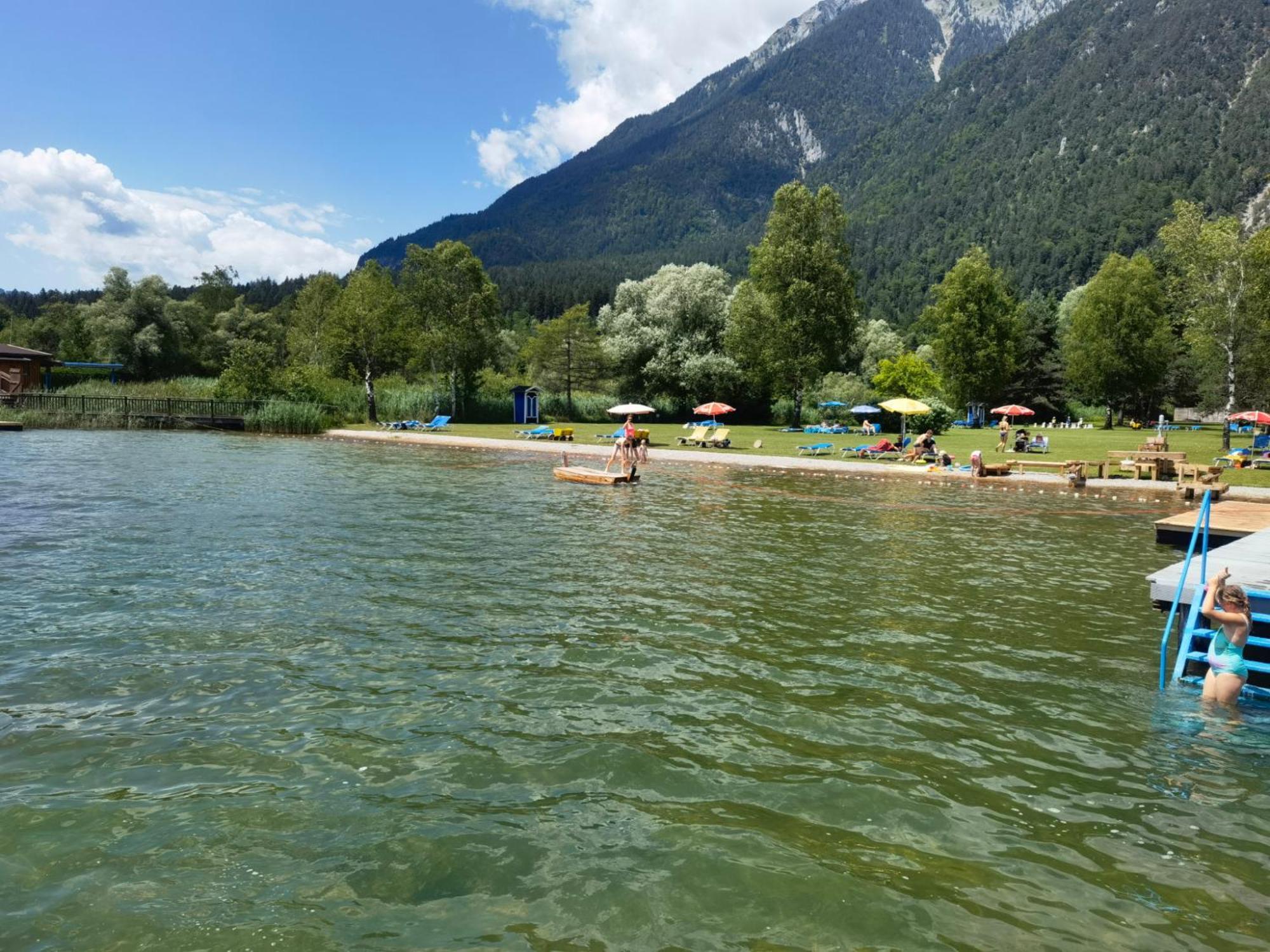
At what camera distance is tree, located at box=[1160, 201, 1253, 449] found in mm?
41031

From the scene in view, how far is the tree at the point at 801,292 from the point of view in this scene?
201 feet

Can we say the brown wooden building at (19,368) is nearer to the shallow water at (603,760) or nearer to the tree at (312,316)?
the tree at (312,316)

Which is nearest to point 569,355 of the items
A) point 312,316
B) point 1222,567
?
point 312,316

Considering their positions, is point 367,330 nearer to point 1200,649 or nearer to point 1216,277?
point 1216,277

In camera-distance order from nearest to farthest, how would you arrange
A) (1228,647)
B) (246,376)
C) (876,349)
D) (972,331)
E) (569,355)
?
1. (1228,647)
2. (246,376)
3. (569,355)
4. (972,331)
5. (876,349)

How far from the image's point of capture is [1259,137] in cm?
18462

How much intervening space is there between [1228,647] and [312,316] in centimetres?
9385

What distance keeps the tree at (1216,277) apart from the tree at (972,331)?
31547mm

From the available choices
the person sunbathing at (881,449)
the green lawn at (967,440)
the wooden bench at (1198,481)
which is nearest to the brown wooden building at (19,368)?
the green lawn at (967,440)

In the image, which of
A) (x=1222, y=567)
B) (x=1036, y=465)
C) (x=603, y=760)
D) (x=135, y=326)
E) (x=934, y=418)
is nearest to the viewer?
(x=603, y=760)

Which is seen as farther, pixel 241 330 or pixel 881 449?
pixel 241 330

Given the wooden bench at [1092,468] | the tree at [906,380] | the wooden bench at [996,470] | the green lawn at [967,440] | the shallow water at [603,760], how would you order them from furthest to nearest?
the tree at [906,380] → the green lawn at [967,440] → the wooden bench at [996,470] → the wooden bench at [1092,468] → the shallow water at [603,760]

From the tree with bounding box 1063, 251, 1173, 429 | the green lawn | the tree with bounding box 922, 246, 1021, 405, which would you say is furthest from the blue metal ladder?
the tree with bounding box 1063, 251, 1173, 429

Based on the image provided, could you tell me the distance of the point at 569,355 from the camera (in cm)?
6650
